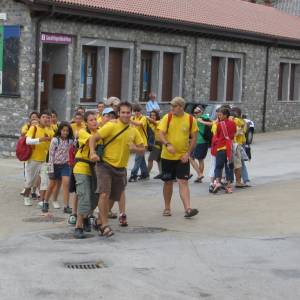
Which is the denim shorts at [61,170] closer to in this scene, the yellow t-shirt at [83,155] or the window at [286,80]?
the yellow t-shirt at [83,155]

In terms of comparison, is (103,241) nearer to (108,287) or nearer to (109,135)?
(109,135)

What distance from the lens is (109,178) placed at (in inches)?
375

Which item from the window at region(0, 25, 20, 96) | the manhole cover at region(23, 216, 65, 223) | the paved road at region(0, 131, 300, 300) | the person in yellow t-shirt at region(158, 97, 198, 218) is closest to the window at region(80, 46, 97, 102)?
the window at region(0, 25, 20, 96)

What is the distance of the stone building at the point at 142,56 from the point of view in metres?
20.6

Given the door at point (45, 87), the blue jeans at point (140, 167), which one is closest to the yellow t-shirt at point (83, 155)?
the blue jeans at point (140, 167)

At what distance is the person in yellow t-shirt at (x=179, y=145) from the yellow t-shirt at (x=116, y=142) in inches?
55.6

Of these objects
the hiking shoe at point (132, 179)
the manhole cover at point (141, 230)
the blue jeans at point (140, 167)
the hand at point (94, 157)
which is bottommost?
the manhole cover at point (141, 230)

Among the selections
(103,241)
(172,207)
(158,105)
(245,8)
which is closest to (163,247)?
(103,241)

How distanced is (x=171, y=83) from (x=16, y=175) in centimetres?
1213

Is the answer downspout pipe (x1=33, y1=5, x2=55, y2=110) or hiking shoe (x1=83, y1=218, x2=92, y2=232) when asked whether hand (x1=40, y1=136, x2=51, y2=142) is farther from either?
downspout pipe (x1=33, y1=5, x2=55, y2=110)

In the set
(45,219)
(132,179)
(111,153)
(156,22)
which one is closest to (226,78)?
(156,22)

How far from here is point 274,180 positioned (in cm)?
1591

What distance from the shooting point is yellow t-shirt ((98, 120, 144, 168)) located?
30.8 ft

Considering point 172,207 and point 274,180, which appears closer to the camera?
point 172,207
